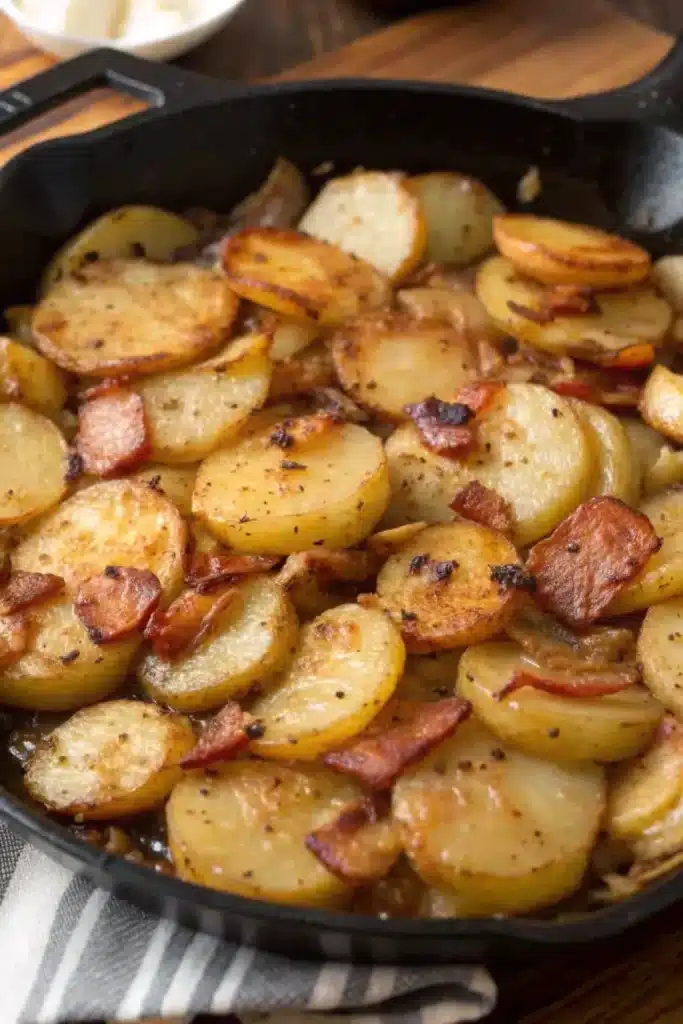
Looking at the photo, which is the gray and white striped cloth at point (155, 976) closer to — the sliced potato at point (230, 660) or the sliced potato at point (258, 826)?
the sliced potato at point (258, 826)

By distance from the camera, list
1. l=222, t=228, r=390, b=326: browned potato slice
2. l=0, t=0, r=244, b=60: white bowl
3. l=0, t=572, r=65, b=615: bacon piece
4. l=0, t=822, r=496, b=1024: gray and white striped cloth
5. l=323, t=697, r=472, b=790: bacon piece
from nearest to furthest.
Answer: l=0, t=822, r=496, b=1024: gray and white striped cloth → l=323, t=697, r=472, b=790: bacon piece → l=0, t=572, r=65, b=615: bacon piece → l=222, t=228, r=390, b=326: browned potato slice → l=0, t=0, r=244, b=60: white bowl

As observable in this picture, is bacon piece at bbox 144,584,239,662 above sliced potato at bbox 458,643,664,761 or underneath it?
above

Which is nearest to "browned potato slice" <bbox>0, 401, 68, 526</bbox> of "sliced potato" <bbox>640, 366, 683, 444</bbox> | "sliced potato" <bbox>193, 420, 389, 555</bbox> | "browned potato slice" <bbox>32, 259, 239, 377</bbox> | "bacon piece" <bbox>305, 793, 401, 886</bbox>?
"browned potato slice" <bbox>32, 259, 239, 377</bbox>

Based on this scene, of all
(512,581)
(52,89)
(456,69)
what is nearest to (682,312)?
(512,581)

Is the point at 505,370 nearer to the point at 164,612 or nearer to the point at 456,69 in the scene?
the point at 164,612

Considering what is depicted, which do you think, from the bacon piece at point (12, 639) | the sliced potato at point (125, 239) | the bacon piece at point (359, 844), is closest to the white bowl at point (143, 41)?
the sliced potato at point (125, 239)

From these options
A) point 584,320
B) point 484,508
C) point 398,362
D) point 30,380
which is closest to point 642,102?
point 584,320

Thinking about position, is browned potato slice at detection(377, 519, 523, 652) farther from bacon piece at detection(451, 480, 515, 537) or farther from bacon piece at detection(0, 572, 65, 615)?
bacon piece at detection(0, 572, 65, 615)
